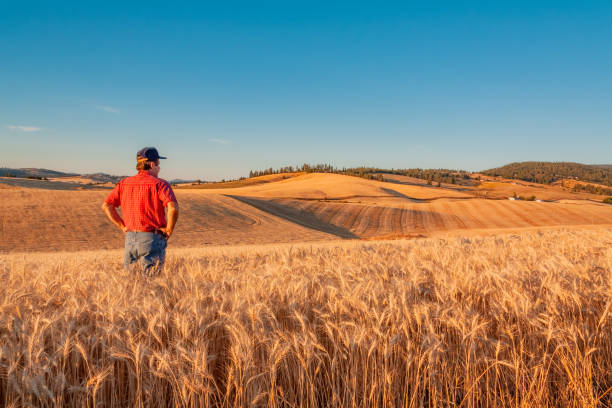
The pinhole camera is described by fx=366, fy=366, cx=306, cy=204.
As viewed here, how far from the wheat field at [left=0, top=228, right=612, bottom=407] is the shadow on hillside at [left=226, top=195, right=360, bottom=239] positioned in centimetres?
3358

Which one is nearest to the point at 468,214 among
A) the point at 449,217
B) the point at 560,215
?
the point at 449,217

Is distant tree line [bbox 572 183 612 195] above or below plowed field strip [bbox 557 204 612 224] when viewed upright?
above

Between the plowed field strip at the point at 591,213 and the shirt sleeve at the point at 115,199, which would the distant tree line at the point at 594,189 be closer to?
the plowed field strip at the point at 591,213

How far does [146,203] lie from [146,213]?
147mm

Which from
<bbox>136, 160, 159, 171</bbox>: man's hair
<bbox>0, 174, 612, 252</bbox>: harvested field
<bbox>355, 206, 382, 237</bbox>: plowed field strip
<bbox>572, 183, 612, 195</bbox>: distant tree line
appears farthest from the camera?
<bbox>572, 183, 612, 195</bbox>: distant tree line

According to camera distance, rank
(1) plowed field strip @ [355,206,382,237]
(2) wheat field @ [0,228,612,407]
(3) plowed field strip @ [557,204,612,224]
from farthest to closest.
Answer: (3) plowed field strip @ [557,204,612,224] → (1) plowed field strip @ [355,206,382,237] → (2) wheat field @ [0,228,612,407]

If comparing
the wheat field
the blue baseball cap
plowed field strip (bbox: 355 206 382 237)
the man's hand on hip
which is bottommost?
plowed field strip (bbox: 355 206 382 237)

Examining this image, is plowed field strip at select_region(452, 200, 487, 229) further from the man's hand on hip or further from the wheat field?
the wheat field

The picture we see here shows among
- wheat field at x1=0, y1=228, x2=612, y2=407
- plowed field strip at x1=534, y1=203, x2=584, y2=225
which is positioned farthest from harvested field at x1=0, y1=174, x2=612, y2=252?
wheat field at x1=0, y1=228, x2=612, y2=407

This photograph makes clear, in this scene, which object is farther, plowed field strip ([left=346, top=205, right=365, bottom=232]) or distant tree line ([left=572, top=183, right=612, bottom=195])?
distant tree line ([left=572, top=183, right=612, bottom=195])

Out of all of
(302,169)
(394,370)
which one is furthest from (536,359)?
(302,169)

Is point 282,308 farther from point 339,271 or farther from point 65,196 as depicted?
point 65,196

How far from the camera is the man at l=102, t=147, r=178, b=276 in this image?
5.21m

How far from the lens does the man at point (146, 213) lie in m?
5.21
